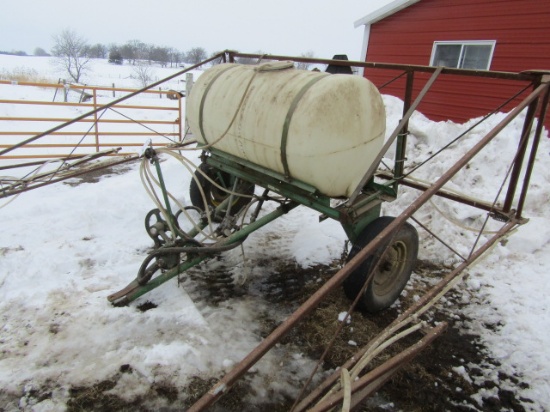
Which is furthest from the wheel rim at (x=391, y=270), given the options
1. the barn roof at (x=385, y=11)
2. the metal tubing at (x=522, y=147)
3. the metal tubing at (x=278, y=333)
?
the barn roof at (x=385, y=11)

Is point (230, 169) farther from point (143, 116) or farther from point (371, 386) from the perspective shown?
point (143, 116)

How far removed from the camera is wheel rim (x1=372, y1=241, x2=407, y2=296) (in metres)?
3.65

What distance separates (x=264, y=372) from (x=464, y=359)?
1.66 meters

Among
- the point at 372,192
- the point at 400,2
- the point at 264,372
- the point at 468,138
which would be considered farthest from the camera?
the point at 400,2

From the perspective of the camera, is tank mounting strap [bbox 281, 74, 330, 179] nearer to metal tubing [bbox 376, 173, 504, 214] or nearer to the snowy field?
the snowy field

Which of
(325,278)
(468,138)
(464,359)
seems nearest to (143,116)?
(468,138)

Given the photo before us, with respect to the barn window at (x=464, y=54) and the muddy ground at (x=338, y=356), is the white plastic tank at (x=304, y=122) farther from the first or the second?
the barn window at (x=464, y=54)

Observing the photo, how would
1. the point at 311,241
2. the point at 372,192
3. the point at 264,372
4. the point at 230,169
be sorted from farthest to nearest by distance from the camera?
the point at 311,241
the point at 230,169
the point at 372,192
the point at 264,372

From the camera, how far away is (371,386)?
207 centimetres

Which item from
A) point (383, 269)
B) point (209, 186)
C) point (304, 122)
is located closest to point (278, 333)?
point (304, 122)

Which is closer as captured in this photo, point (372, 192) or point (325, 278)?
point (372, 192)

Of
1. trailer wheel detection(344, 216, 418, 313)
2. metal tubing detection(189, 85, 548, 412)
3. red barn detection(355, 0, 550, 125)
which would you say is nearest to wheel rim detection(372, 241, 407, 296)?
trailer wheel detection(344, 216, 418, 313)

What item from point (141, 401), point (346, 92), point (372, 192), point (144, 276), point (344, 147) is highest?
point (346, 92)

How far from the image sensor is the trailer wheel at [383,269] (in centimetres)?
338
